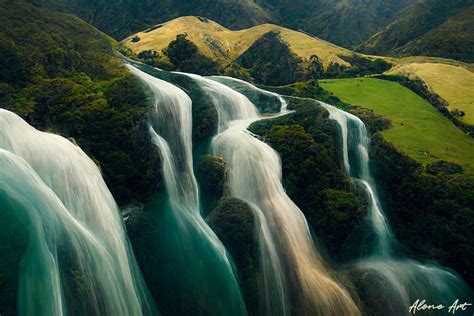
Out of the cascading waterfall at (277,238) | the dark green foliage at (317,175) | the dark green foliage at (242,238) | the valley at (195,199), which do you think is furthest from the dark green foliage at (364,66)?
the dark green foliage at (242,238)

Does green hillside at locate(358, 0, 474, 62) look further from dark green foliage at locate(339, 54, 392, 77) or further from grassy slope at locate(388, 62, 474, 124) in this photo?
grassy slope at locate(388, 62, 474, 124)

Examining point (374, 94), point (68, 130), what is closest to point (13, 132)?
point (68, 130)

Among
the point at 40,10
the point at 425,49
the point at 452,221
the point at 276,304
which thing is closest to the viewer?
the point at 276,304

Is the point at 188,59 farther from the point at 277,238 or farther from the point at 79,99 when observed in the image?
the point at 277,238

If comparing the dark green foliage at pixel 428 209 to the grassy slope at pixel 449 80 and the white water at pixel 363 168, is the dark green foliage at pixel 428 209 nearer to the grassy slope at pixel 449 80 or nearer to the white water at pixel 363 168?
the white water at pixel 363 168

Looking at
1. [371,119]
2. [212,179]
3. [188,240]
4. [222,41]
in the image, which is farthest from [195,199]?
[222,41]

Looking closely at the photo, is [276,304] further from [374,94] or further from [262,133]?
[374,94]

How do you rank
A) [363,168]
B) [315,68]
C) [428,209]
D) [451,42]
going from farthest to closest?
[451,42], [315,68], [363,168], [428,209]
